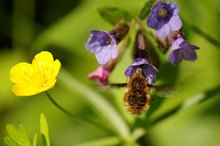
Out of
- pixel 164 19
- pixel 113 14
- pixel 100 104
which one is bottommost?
pixel 100 104

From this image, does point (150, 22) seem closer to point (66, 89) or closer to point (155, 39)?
point (155, 39)

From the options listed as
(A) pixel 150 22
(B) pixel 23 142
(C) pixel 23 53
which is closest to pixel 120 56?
(A) pixel 150 22

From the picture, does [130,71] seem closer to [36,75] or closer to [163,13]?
[163,13]

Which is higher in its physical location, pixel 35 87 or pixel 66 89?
pixel 35 87

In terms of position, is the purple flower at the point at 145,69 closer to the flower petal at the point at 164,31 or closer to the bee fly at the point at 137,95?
the bee fly at the point at 137,95

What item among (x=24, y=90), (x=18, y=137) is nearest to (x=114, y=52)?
(x=24, y=90)

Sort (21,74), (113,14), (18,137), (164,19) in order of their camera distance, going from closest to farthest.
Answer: (18,137), (164,19), (21,74), (113,14)
